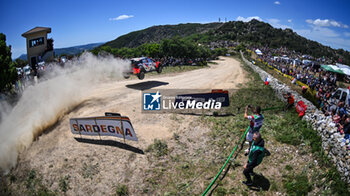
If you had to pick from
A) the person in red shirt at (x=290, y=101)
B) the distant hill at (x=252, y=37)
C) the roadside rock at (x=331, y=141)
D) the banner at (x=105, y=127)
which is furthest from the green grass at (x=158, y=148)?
the distant hill at (x=252, y=37)

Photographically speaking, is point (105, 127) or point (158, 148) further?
point (105, 127)

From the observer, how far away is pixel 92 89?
58.4 ft

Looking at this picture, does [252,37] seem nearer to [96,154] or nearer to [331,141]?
[331,141]

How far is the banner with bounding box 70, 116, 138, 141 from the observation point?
9.50 metres

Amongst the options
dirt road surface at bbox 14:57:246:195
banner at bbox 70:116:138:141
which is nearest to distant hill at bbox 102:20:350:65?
dirt road surface at bbox 14:57:246:195

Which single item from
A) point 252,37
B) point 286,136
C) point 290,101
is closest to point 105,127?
point 286,136

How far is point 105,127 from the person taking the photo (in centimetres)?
1007

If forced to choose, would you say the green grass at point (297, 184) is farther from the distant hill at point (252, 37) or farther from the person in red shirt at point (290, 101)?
the distant hill at point (252, 37)

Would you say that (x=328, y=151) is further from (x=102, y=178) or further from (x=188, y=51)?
(x=188, y=51)

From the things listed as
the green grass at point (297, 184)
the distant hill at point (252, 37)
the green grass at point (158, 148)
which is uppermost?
the distant hill at point (252, 37)

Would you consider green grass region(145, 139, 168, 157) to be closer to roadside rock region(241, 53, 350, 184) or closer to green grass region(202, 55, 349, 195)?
green grass region(202, 55, 349, 195)

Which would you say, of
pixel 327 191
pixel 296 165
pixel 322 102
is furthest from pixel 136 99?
pixel 322 102

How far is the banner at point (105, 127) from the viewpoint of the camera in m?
9.50

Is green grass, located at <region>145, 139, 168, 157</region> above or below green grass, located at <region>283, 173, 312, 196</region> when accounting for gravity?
above
